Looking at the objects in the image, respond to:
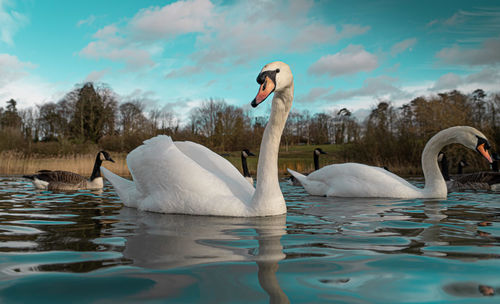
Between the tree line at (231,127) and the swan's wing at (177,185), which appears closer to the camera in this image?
the swan's wing at (177,185)

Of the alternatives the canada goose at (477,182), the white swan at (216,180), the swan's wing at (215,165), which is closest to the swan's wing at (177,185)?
the white swan at (216,180)

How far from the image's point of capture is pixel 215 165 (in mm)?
5438

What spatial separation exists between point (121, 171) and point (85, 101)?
29.6 meters

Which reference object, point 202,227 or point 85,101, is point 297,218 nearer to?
point 202,227

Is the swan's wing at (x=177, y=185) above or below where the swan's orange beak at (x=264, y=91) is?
below

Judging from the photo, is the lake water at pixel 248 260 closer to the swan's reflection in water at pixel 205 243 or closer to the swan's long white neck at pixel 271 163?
the swan's reflection in water at pixel 205 243

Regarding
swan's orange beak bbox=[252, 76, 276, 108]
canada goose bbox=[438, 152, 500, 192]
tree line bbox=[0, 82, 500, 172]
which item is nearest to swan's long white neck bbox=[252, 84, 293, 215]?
swan's orange beak bbox=[252, 76, 276, 108]

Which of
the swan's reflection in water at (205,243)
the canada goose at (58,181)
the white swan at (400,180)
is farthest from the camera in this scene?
the canada goose at (58,181)

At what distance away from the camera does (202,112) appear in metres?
47.1

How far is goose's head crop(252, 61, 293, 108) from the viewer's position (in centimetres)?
358

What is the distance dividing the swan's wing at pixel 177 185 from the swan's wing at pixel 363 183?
3167 mm

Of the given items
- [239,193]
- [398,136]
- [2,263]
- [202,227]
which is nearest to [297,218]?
[239,193]

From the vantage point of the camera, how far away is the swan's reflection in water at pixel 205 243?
2436 mm

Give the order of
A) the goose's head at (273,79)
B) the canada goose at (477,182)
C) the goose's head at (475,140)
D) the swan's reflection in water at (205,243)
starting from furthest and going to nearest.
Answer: the canada goose at (477,182), the goose's head at (475,140), the goose's head at (273,79), the swan's reflection in water at (205,243)
